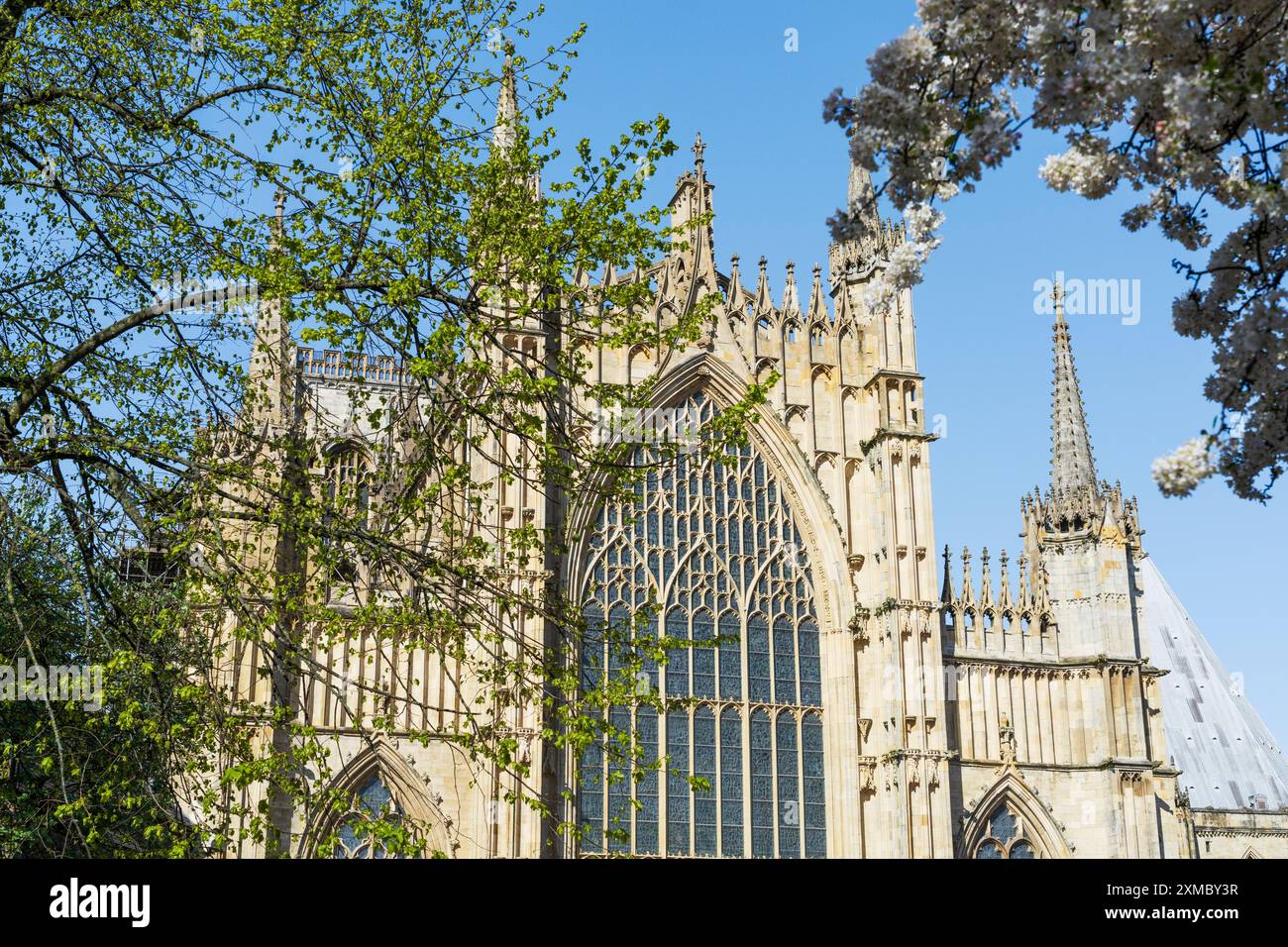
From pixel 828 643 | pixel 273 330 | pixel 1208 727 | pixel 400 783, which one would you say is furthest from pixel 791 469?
pixel 1208 727

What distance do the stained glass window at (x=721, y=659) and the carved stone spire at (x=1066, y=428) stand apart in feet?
23.1

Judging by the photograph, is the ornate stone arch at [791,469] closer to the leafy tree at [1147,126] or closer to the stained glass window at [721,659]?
the stained glass window at [721,659]

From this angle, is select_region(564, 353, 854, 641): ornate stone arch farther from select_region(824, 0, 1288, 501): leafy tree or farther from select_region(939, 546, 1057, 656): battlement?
select_region(824, 0, 1288, 501): leafy tree

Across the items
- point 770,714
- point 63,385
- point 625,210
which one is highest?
point 625,210

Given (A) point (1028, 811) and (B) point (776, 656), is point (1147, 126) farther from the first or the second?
(A) point (1028, 811)

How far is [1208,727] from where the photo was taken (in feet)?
155

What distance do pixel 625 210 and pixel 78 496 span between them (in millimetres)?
5700

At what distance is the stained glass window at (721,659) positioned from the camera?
25.1 meters

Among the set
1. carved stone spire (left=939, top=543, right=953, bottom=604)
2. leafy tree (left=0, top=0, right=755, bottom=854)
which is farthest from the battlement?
leafy tree (left=0, top=0, right=755, bottom=854)
